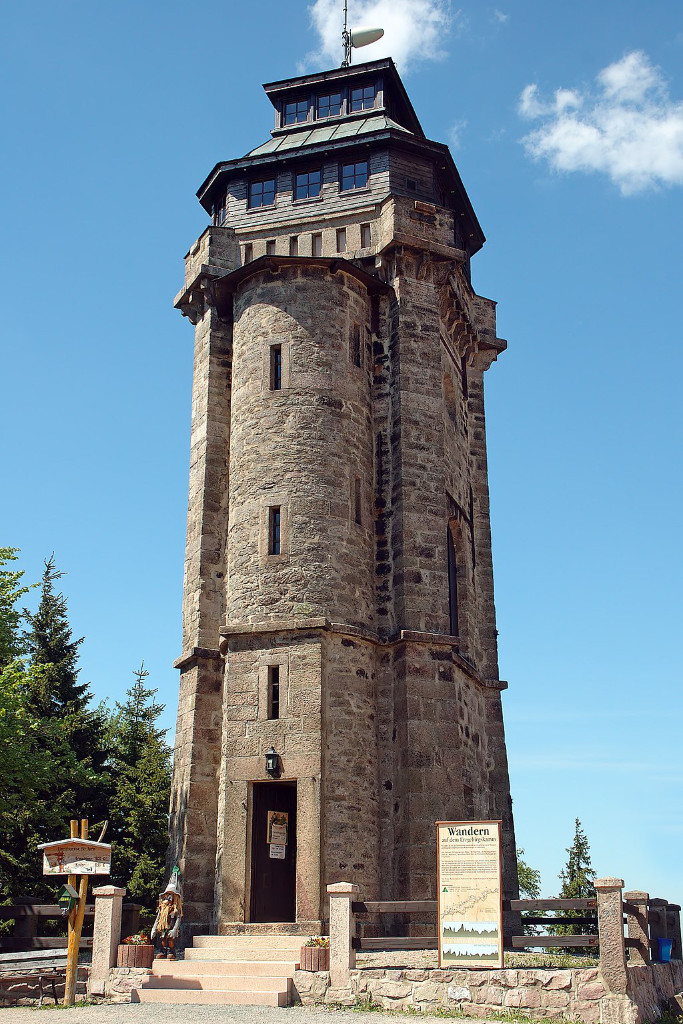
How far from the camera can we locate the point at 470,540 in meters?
25.3

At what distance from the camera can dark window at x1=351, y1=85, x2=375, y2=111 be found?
2805 cm

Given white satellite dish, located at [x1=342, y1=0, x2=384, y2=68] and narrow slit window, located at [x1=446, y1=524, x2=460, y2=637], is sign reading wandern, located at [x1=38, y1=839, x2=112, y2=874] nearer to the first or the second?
narrow slit window, located at [x1=446, y1=524, x2=460, y2=637]

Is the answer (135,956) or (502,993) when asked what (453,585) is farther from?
(502,993)

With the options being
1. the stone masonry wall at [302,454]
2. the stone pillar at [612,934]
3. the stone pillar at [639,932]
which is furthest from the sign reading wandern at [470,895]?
the stone masonry wall at [302,454]

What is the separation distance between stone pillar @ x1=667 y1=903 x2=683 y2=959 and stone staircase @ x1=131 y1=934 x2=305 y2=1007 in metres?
5.92

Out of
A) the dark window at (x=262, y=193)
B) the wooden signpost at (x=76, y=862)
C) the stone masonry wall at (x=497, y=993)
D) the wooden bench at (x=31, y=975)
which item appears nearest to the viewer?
the stone masonry wall at (x=497, y=993)

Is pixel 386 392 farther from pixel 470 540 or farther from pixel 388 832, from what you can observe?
pixel 388 832

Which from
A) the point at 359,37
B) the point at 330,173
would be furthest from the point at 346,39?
the point at 330,173

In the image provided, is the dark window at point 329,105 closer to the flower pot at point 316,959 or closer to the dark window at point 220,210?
the dark window at point 220,210

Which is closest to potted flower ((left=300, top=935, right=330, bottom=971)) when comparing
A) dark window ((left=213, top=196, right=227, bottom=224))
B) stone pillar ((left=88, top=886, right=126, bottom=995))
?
stone pillar ((left=88, top=886, right=126, bottom=995))

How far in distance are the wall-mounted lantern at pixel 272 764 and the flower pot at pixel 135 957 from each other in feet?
12.5

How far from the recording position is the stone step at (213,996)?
14414 mm

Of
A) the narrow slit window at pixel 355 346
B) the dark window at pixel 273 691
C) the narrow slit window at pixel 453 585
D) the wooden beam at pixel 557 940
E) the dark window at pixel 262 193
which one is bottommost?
the wooden beam at pixel 557 940

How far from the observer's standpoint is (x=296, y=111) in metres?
28.4
